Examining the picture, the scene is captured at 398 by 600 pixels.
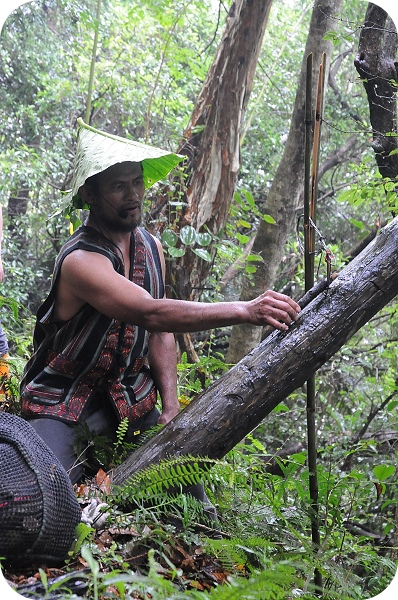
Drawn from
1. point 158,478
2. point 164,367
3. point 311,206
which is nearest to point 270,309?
point 311,206

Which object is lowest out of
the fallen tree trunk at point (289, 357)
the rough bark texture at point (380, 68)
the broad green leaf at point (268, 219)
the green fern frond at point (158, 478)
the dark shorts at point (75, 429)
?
the dark shorts at point (75, 429)

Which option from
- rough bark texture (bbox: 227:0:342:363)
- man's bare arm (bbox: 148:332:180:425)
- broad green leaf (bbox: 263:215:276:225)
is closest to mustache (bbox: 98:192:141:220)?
man's bare arm (bbox: 148:332:180:425)

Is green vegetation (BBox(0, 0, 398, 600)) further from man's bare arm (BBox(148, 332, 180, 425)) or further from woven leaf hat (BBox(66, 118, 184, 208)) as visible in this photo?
woven leaf hat (BBox(66, 118, 184, 208))

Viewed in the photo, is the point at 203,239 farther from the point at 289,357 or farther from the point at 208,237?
the point at 289,357

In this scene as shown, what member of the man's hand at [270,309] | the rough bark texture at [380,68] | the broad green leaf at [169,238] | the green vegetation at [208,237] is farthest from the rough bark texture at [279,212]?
the man's hand at [270,309]

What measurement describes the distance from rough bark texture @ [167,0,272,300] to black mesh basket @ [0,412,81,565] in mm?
1918

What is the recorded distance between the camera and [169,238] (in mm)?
3055

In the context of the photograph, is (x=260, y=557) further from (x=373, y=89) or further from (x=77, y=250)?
(x=373, y=89)

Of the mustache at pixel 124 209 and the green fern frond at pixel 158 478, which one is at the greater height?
the mustache at pixel 124 209

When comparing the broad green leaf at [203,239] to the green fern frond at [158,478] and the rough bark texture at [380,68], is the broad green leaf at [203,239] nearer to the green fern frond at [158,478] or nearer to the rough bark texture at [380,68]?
the rough bark texture at [380,68]

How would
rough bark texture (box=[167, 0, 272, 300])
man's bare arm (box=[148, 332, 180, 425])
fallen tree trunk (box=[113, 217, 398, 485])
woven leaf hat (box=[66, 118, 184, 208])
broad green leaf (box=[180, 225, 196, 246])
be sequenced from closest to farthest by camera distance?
fallen tree trunk (box=[113, 217, 398, 485]) < woven leaf hat (box=[66, 118, 184, 208]) < man's bare arm (box=[148, 332, 180, 425]) < broad green leaf (box=[180, 225, 196, 246]) < rough bark texture (box=[167, 0, 272, 300])

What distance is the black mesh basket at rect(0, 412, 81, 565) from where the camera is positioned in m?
1.30

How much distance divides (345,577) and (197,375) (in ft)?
5.43

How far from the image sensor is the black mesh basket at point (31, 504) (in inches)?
51.1
